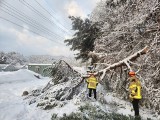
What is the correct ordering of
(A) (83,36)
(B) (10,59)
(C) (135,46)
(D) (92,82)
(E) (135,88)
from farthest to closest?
(B) (10,59)
(A) (83,36)
(C) (135,46)
(D) (92,82)
(E) (135,88)

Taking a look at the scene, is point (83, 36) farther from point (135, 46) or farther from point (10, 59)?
point (10, 59)

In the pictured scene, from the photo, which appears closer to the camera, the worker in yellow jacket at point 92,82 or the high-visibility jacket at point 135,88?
the high-visibility jacket at point 135,88

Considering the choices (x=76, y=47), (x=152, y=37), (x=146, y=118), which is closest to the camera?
(x=146, y=118)

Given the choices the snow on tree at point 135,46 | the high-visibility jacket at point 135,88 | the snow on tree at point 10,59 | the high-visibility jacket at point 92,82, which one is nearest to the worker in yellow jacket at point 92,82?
the high-visibility jacket at point 92,82

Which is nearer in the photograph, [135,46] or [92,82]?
[92,82]

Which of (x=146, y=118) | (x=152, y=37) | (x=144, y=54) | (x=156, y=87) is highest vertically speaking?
(x=152, y=37)

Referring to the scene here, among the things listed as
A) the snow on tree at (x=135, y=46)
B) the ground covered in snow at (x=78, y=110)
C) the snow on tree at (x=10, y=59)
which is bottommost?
the ground covered in snow at (x=78, y=110)

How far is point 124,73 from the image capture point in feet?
47.5

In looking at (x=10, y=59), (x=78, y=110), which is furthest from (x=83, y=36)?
(x=10, y=59)

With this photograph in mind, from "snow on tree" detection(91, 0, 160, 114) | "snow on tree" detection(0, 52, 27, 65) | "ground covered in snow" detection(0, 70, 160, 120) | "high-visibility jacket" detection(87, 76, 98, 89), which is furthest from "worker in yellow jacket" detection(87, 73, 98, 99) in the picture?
"snow on tree" detection(0, 52, 27, 65)

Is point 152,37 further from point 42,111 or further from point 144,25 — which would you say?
point 42,111

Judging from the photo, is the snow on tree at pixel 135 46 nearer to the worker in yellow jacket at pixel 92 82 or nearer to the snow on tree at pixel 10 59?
the worker in yellow jacket at pixel 92 82

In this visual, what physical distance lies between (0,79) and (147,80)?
978 inches

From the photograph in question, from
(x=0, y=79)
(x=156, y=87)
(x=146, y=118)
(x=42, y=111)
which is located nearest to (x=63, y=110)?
(x=42, y=111)
